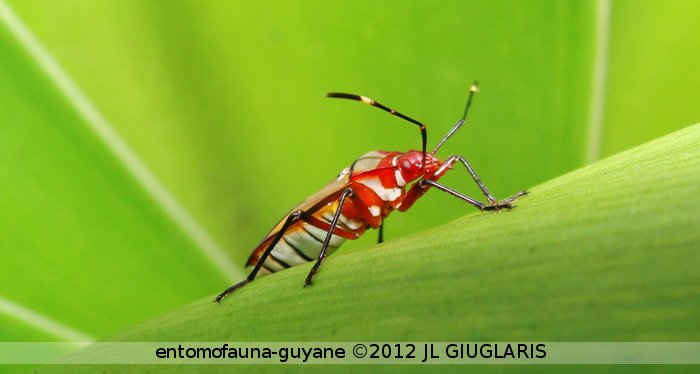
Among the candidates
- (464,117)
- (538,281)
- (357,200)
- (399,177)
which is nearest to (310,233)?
(357,200)

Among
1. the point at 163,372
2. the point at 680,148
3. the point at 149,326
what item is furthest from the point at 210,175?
the point at 680,148

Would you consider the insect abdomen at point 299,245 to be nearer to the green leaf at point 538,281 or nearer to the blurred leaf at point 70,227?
the blurred leaf at point 70,227

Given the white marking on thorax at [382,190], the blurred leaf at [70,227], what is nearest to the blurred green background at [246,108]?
the blurred leaf at [70,227]

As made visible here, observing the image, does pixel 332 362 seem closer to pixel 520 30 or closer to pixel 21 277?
pixel 520 30

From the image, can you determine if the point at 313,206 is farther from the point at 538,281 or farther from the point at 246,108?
the point at 538,281

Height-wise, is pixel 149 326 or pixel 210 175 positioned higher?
pixel 210 175

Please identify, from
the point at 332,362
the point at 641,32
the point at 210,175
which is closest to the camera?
the point at 332,362
